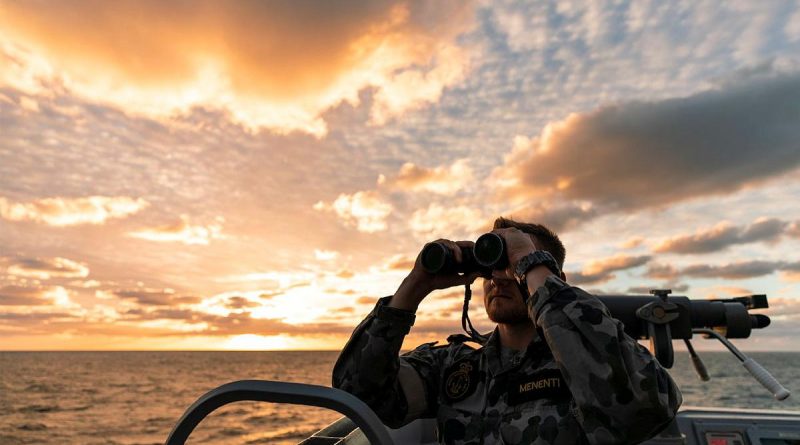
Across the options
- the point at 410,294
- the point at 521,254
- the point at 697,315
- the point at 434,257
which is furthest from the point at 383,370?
the point at 697,315

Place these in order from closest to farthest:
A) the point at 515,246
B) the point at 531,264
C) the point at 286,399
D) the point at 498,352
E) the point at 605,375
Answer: the point at 286,399, the point at 605,375, the point at 531,264, the point at 515,246, the point at 498,352

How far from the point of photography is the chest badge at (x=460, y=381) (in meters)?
2.37

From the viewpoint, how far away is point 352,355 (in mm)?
2293

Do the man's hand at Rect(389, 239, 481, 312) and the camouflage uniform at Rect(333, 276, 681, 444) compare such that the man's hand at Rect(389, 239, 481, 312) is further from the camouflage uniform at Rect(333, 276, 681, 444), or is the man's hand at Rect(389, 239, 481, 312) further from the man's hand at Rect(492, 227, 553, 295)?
the man's hand at Rect(492, 227, 553, 295)

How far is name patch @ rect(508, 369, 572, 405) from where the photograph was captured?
6.88 ft

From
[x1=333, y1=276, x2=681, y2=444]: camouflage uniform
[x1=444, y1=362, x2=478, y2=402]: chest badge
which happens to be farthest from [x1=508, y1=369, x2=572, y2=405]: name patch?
[x1=444, y1=362, x2=478, y2=402]: chest badge

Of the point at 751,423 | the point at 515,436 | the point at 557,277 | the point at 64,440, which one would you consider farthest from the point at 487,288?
the point at 64,440

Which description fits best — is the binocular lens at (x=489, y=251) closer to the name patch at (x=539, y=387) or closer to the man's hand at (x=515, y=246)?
the man's hand at (x=515, y=246)

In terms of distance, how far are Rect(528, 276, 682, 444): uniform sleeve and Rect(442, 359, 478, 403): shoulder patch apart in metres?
0.60

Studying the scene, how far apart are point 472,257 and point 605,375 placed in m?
0.68

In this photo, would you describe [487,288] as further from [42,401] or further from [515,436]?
[42,401]

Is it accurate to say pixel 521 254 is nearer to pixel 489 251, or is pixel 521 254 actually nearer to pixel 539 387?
pixel 489 251

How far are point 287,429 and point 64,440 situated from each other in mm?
8983

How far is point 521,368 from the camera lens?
7.35ft
